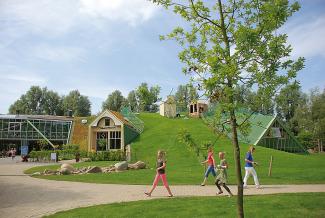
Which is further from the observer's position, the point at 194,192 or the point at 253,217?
the point at 194,192

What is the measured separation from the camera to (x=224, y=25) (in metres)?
6.38

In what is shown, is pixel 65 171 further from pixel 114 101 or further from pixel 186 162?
pixel 114 101

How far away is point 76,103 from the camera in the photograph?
3814 inches

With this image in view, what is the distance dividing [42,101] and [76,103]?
40.3 ft

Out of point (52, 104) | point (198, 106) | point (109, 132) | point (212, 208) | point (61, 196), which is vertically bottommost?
point (61, 196)

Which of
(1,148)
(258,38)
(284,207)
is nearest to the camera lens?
(258,38)

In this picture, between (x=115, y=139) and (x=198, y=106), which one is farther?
(x=115, y=139)

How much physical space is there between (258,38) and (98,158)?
3100cm

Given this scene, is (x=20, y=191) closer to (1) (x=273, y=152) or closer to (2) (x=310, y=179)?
(2) (x=310, y=179)

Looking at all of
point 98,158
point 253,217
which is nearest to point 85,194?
point 253,217

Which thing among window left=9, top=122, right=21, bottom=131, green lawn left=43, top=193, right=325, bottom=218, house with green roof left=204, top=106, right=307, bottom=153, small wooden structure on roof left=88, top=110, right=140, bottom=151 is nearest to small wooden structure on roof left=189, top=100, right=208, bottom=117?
green lawn left=43, top=193, right=325, bottom=218

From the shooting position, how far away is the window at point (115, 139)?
43.7 metres

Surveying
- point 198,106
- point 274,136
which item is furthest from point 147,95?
point 274,136

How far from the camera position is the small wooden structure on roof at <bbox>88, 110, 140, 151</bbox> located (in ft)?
142
